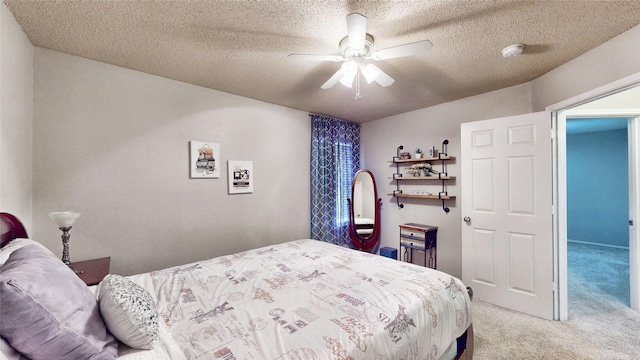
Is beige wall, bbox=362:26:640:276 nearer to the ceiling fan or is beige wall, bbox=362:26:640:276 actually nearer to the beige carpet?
the beige carpet

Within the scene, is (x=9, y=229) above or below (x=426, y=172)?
below

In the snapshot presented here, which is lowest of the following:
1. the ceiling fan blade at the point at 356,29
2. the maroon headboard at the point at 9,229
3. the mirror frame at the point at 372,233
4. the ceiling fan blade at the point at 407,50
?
the mirror frame at the point at 372,233

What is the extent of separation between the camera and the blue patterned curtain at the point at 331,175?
3.75m

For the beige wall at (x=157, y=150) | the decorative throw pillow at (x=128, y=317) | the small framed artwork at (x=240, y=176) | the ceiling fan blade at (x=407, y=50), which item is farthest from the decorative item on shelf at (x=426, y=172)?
the decorative throw pillow at (x=128, y=317)

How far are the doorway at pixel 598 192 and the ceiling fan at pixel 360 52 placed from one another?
4430mm

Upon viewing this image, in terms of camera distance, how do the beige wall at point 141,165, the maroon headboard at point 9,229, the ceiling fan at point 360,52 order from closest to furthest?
the maroon headboard at point 9,229
the ceiling fan at point 360,52
the beige wall at point 141,165

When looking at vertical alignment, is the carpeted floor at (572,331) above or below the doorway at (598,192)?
below

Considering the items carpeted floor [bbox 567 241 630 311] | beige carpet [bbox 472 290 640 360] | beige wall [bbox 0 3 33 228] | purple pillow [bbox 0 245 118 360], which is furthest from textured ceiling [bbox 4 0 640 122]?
carpeted floor [bbox 567 241 630 311]

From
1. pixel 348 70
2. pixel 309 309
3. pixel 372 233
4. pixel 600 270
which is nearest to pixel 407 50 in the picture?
pixel 348 70

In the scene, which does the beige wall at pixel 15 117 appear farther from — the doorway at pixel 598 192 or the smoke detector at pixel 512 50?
the doorway at pixel 598 192

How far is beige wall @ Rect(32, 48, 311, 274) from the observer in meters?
2.02

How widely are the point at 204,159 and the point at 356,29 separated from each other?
6.80 ft

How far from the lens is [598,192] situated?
17.0 ft

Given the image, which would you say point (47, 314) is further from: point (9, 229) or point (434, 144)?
point (434, 144)
